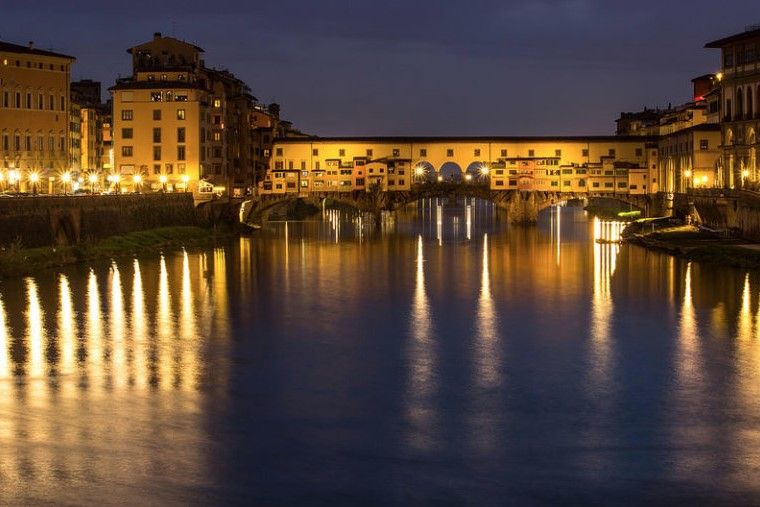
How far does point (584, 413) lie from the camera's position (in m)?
19.6

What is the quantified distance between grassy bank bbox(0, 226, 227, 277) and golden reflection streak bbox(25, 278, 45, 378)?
2.59m

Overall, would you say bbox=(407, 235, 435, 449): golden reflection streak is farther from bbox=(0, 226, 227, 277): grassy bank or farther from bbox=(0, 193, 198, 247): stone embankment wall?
bbox=(0, 193, 198, 247): stone embankment wall

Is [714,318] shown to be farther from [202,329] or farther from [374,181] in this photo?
[374,181]

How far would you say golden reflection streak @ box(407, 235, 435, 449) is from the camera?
18.5 metres

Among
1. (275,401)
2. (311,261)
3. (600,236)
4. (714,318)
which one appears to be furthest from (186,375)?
(600,236)

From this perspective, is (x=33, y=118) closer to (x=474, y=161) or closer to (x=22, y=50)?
(x=22, y=50)

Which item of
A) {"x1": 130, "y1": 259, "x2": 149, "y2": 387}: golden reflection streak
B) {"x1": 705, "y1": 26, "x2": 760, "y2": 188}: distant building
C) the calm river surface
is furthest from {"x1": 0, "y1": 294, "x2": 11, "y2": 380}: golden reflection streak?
{"x1": 705, "y1": 26, "x2": 760, "y2": 188}: distant building

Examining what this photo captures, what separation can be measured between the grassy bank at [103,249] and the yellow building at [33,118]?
308 inches

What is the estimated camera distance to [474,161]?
88.5m

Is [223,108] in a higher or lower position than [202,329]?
higher

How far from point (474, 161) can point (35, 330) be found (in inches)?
2459

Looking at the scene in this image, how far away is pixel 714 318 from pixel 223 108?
182 feet

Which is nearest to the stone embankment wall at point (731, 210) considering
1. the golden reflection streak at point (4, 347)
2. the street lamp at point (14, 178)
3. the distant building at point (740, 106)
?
the distant building at point (740, 106)

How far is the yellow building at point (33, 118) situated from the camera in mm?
63438
